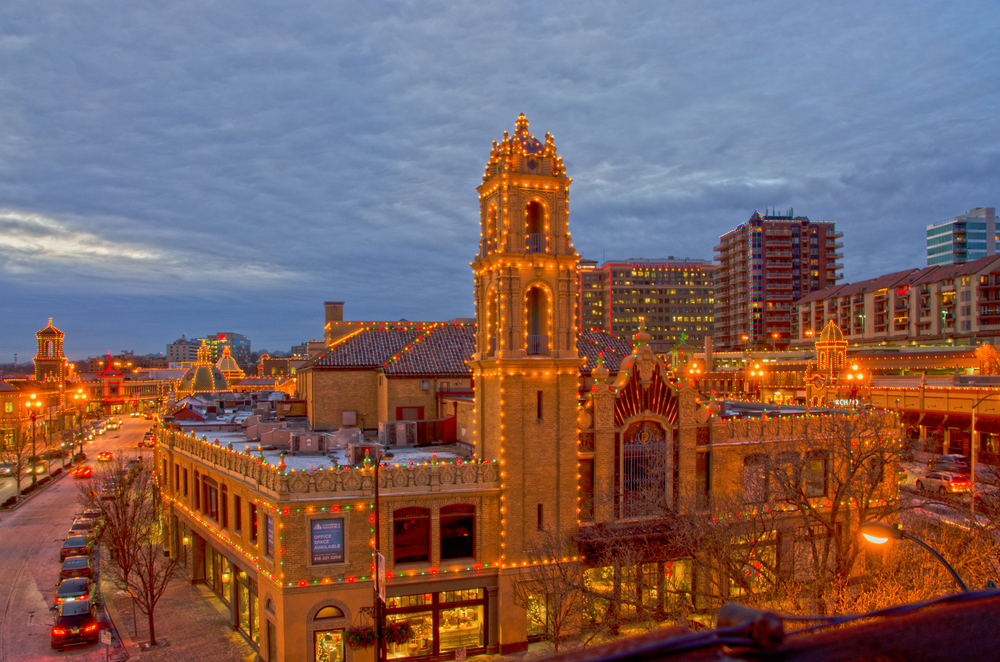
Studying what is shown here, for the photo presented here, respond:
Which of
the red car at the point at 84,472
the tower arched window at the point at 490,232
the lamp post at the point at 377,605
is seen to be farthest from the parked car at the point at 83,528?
the tower arched window at the point at 490,232

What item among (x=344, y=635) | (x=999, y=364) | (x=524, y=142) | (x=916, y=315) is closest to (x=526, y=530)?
(x=344, y=635)

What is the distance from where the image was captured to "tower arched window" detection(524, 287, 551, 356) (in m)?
34.1

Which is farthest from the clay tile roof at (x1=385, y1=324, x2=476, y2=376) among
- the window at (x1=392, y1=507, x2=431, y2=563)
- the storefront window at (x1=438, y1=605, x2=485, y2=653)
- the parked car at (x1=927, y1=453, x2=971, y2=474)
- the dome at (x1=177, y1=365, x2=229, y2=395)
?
the dome at (x1=177, y1=365, x2=229, y2=395)

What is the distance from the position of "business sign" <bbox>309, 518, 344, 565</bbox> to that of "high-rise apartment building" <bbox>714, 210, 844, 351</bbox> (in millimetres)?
154313

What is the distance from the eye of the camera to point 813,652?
3582mm

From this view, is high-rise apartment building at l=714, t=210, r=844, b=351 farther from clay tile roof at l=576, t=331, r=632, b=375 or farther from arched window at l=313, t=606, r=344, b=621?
arched window at l=313, t=606, r=344, b=621

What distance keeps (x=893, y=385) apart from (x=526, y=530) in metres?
69.7

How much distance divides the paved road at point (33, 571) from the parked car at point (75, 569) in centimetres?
124

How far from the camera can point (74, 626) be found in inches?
1341

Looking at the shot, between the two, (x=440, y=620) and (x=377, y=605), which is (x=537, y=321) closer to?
(x=440, y=620)

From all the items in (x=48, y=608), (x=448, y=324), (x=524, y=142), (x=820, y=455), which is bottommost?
(x=48, y=608)

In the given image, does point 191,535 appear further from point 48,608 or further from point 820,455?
point 820,455

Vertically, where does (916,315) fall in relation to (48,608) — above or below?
above

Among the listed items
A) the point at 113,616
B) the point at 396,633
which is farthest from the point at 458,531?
the point at 113,616
